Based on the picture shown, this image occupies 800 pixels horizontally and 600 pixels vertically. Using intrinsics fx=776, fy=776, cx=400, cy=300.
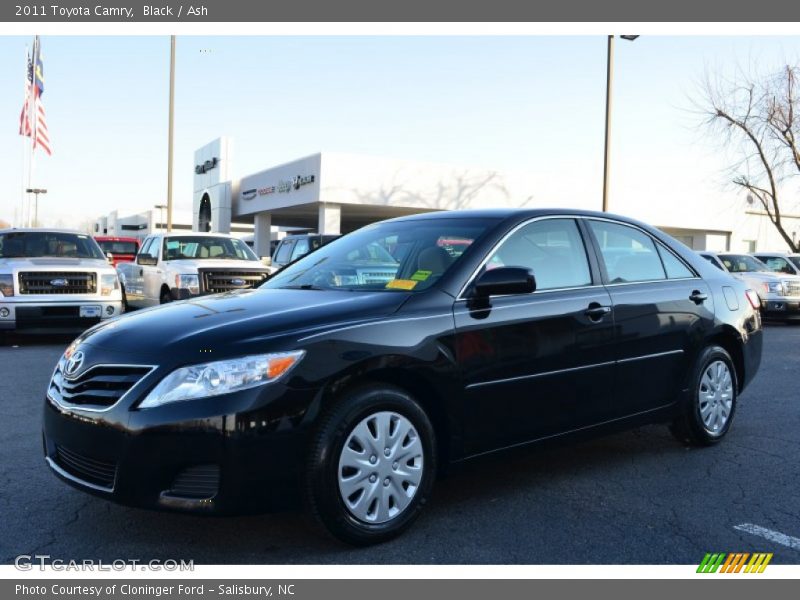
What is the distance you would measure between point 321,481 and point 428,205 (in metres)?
33.7

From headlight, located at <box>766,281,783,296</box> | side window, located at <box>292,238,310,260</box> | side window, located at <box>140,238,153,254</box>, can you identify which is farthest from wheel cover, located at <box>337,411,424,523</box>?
headlight, located at <box>766,281,783,296</box>

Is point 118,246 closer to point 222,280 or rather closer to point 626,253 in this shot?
point 222,280

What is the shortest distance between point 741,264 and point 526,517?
16.0m

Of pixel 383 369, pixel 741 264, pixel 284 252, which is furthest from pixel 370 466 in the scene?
pixel 741 264

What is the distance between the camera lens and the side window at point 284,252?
16402 millimetres

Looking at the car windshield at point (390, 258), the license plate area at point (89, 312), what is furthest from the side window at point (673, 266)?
the license plate area at point (89, 312)

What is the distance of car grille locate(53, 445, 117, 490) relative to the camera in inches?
133

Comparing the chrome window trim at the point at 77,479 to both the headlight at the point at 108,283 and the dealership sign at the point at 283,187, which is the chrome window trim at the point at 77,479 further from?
the dealership sign at the point at 283,187

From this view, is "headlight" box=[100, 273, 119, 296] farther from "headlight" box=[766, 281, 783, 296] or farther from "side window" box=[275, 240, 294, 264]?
"headlight" box=[766, 281, 783, 296]

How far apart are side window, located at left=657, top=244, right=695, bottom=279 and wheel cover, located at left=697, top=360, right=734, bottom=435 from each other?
66cm

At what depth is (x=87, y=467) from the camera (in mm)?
3490

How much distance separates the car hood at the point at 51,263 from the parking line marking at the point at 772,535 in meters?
9.74

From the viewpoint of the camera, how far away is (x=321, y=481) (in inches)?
132

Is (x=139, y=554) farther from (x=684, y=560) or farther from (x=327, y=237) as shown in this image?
(x=327, y=237)
